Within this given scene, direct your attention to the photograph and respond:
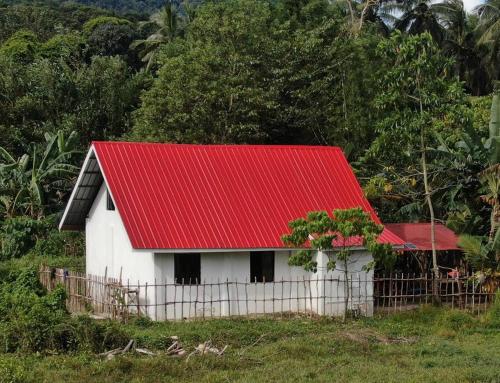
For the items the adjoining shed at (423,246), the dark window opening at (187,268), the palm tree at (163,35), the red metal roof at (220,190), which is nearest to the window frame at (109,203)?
the red metal roof at (220,190)

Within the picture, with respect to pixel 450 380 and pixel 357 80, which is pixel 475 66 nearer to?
pixel 357 80

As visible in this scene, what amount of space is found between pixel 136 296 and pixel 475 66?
34.8 metres

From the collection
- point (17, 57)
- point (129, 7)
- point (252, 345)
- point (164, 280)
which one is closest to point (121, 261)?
point (164, 280)

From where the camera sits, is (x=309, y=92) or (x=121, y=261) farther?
(x=309, y=92)

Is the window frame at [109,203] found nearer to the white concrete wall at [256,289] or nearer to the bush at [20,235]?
the white concrete wall at [256,289]

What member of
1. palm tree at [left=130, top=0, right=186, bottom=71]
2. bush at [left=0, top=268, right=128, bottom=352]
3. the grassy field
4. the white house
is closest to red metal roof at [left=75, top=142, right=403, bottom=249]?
the white house

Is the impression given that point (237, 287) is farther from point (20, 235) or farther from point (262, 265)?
point (20, 235)

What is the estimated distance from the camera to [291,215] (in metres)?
21.8

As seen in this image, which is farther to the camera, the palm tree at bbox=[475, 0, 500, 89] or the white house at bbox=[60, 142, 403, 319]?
the palm tree at bbox=[475, 0, 500, 89]

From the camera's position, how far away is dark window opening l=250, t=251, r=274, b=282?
2105 centimetres

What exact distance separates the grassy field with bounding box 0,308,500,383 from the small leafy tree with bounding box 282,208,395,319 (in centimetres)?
147

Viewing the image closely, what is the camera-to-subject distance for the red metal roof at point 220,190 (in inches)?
804

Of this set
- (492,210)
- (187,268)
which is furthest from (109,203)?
(492,210)

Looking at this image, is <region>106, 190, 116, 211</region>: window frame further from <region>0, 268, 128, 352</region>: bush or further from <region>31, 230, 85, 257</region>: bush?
<region>31, 230, 85, 257</region>: bush
